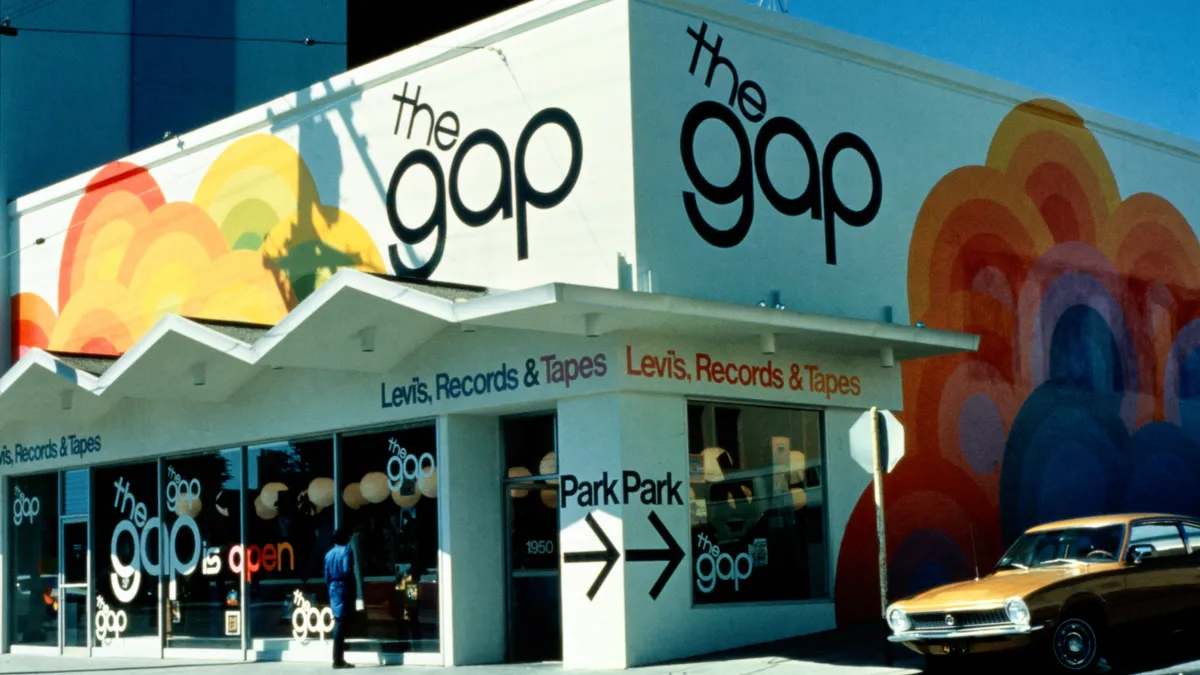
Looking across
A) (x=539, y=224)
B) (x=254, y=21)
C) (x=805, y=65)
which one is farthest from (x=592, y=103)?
(x=254, y=21)

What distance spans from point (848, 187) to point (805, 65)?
1625 mm

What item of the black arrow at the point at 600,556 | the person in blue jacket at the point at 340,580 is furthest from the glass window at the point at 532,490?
the person in blue jacket at the point at 340,580

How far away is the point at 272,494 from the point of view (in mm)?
19750

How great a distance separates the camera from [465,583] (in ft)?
56.0

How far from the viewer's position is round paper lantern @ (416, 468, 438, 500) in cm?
1747

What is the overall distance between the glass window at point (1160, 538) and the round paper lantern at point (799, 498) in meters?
4.59

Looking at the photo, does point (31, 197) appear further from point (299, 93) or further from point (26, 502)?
point (299, 93)

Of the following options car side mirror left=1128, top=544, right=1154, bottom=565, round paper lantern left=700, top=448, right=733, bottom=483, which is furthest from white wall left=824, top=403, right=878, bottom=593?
car side mirror left=1128, top=544, right=1154, bottom=565

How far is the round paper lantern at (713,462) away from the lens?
16.9m

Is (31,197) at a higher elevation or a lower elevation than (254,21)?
lower

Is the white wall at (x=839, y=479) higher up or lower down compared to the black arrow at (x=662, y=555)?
higher up

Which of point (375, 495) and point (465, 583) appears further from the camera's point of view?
point (375, 495)

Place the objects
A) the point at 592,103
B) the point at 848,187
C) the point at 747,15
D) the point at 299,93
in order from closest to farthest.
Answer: the point at 592,103
the point at 747,15
the point at 848,187
the point at 299,93

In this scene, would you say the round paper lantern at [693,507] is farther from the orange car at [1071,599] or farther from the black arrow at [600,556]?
the orange car at [1071,599]
